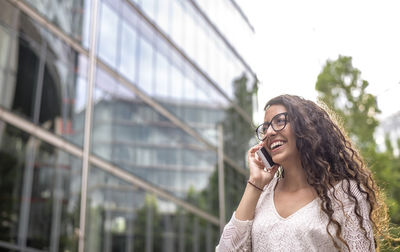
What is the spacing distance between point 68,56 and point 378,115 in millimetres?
8043

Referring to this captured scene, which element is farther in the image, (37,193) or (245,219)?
(37,193)

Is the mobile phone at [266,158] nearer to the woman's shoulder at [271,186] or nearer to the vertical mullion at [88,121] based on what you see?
the woman's shoulder at [271,186]

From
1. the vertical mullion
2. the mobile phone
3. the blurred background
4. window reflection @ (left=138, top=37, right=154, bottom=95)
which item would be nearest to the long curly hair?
the mobile phone

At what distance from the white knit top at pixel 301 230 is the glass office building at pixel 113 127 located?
8483 millimetres

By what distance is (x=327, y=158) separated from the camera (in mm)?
2270

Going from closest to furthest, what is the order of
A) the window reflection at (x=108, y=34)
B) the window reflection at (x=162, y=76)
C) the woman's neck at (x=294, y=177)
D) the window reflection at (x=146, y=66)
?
the woman's neck at (x=294, y=177), the window reflection at (x=108, y=34), the window reflection at (x=146, y=66), the window reflection at (x=162, y=76)

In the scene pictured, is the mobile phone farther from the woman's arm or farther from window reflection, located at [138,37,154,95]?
window reflection, located at [138,37,154,95]

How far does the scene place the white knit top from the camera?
201 centimetres

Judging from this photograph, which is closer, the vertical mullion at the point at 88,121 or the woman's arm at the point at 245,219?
the woman's arm at the point at 245,219

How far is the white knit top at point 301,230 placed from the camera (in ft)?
6.59

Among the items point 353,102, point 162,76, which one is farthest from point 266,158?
point 162,76

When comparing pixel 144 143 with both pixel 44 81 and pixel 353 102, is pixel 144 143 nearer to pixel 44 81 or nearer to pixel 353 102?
pixel 44 81

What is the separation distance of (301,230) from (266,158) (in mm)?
455

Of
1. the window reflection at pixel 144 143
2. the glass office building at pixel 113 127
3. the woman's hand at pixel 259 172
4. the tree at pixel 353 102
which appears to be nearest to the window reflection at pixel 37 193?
the glass office building at pixel 113 127
